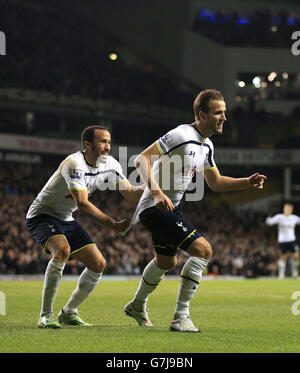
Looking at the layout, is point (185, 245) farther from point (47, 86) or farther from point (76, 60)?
point (76, 60)

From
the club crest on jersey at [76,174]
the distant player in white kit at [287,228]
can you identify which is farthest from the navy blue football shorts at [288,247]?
the club crest on jersey at [76,174]

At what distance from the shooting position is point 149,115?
3984cm

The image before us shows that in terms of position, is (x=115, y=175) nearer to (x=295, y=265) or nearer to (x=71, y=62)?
(x=295, y=265)

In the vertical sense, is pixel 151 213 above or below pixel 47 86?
below

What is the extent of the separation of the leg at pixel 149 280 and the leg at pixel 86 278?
0.56 meters

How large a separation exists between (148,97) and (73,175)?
33182 mm

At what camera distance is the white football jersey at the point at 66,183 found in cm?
813

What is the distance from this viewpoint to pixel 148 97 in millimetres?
40625

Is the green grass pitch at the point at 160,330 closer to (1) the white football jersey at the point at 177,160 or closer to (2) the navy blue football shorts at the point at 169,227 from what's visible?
(2) the navy blue football shorts at the point at 169,227

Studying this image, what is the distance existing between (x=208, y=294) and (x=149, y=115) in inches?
992

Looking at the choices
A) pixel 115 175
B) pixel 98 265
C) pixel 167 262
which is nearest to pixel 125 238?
pixel 98 265

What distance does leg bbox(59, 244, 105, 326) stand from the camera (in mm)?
8375

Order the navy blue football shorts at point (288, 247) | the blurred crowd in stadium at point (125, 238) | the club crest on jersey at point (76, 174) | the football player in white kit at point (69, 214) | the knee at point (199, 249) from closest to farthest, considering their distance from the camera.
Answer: the knee at point (199, 249)
the club crest on jersey at point (76, 174)
the football player in white kit at point (69, 214)
the navy blue football shorts at point (288, 247)
the blurred crowd in stadium at point (125, 238)
